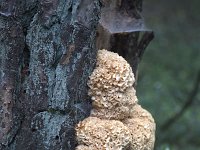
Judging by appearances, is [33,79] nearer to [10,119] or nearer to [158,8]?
[10,119]

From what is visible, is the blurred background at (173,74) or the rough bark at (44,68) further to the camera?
the blurred background at (173,74)

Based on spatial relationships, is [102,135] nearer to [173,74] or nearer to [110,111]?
[110,111]

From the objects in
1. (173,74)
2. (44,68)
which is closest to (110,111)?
(44,68)

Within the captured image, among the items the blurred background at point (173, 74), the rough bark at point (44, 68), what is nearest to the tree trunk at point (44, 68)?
the rough bark at point (44, 68)

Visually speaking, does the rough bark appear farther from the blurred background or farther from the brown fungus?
the blurred background

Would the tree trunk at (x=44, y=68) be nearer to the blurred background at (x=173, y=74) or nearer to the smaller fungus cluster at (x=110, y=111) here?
the smaller fungus cluster at (x=110, y=111)

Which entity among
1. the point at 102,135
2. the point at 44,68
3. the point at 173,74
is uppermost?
the point at 44,68
